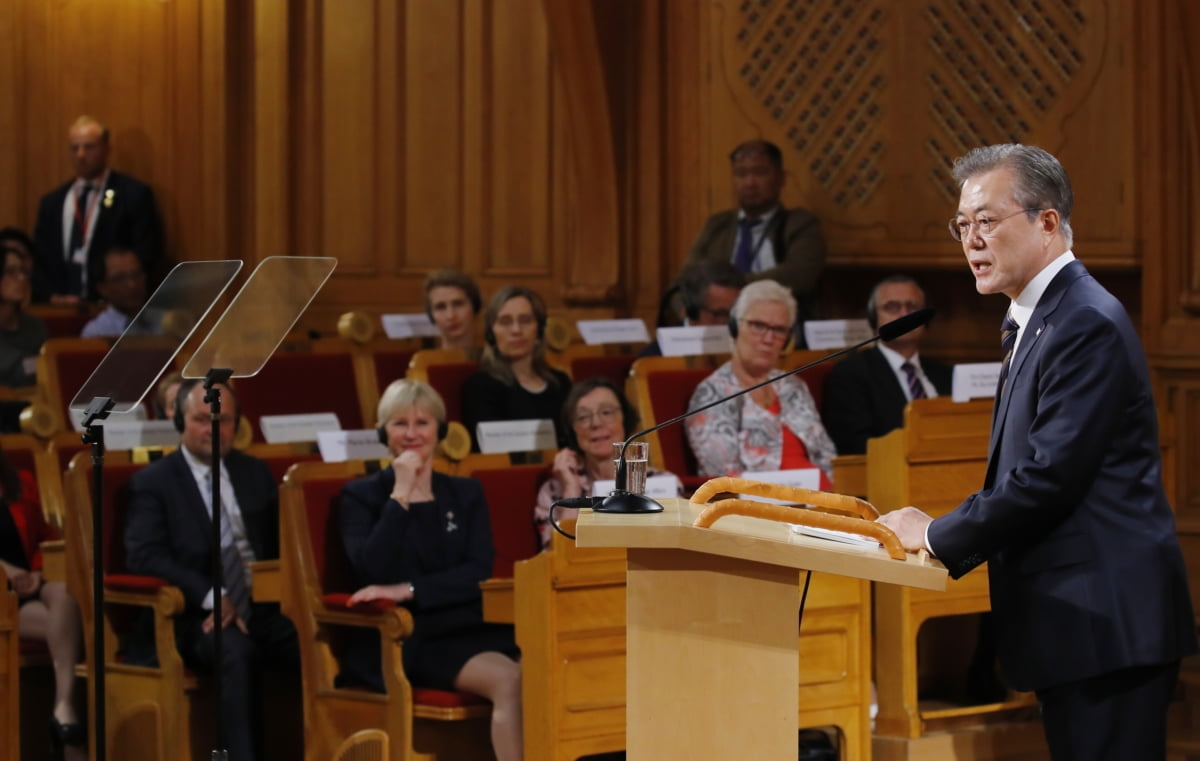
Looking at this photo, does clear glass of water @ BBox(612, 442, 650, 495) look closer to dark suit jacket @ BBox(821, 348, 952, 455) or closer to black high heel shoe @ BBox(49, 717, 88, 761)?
black high heel shoe @ BBox(49, 717, 88, 761)

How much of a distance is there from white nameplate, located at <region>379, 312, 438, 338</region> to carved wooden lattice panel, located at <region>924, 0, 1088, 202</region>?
1.83m

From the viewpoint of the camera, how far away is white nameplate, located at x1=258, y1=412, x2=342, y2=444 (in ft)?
15.8

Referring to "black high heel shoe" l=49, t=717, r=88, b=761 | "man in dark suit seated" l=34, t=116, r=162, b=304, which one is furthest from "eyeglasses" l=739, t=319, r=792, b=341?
"man in dark suit seated" l=34, t=116, r=162, b=304

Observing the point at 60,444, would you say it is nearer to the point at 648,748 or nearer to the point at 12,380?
the point at 12,380

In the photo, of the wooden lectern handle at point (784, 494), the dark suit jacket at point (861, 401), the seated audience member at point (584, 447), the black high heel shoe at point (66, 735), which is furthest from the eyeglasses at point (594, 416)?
the wooden lectern handle at point (784, 494)

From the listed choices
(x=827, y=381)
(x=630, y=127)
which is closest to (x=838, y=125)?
(x=630, y=127)

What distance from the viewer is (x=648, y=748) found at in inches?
89.9

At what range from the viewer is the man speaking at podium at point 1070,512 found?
224 cm

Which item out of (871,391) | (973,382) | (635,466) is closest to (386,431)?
(973,382)

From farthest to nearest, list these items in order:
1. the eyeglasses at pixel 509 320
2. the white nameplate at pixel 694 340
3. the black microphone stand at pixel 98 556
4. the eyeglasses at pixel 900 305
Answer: the white nameplate at pixel 694 340 → the eyeglasses at pixel 900 305 → the eyeglasses at pixel 509 320 → the black microphone stand at pixel 98 556

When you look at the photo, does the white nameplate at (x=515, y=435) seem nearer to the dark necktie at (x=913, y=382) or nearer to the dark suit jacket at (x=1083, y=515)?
the dark necktie at (x=913, y=382)

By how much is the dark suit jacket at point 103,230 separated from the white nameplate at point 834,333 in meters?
3.38

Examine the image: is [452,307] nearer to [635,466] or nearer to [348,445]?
[348,445]

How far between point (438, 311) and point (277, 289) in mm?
2282
